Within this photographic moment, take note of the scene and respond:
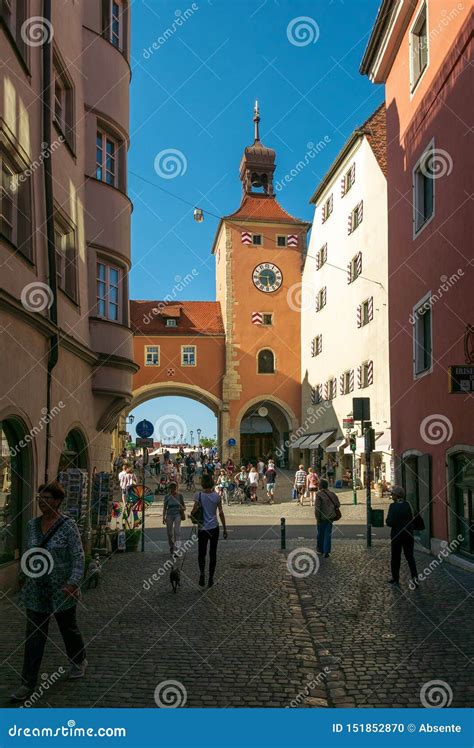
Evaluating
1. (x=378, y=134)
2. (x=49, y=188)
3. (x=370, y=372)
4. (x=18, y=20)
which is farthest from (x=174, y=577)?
(x=378, y=134)

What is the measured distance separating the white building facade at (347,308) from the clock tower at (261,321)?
2364 millimetres

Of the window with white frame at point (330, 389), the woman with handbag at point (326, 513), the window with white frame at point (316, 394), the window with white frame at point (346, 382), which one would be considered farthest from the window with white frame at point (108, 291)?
the window with white frame at point (316, 394)

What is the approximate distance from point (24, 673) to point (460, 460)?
10.1 meters

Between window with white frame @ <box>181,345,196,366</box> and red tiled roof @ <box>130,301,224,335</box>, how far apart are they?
3.41 ft

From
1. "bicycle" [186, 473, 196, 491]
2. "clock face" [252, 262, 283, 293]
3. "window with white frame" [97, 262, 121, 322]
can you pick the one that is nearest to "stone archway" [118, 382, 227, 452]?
"clock face" [252, 262, 283, 293]

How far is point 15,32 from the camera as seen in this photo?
11.7 meters

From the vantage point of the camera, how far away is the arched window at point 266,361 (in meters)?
52.5

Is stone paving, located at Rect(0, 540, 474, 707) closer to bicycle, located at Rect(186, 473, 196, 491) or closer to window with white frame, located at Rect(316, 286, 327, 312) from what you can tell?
bicycle, located at Rect(186, 473, 196, 491)

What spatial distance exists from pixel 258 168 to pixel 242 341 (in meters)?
14.9

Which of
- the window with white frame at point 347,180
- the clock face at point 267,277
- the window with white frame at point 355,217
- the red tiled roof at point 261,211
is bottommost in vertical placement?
the window with white frame at point 355,217

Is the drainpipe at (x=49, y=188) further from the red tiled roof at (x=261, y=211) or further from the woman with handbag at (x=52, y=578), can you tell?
the red tiled roof at (x=261, y=211)

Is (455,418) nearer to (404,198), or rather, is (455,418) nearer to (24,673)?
(404,198)

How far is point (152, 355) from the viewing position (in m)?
52.8

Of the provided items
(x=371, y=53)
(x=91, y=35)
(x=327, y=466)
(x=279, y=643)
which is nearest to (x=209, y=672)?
(x=279, y=643)
